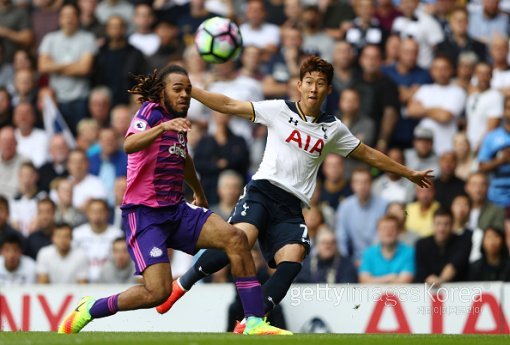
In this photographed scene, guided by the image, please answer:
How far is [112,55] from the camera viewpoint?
2003cm

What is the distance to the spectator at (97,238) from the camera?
1731cm

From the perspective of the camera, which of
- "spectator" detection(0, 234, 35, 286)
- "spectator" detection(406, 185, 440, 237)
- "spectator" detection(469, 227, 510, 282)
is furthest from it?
"spectator" detection(0, 234, 35, 286)

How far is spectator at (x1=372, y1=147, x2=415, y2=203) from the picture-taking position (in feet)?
57.4

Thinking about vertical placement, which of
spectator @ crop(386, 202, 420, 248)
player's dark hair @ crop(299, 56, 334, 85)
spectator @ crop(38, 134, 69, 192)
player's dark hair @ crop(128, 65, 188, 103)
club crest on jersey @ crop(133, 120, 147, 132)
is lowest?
spectator @ crop(386, 202, 420, 248)

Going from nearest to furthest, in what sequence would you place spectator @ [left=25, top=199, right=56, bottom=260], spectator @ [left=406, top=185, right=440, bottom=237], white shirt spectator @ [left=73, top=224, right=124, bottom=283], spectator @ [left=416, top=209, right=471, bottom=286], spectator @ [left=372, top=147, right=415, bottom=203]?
spectator @ [left=416, top=209, right=471, bottom=286] < spectator @ [left=406, top=185, right=440, bottom=237] < white shirt spectator @ [left=73, top=224, right=124, bottom=283] < spectator @ [left=372, top=147, right=415, bottom=203] < spectator @ [left=25, top=199, right=56, bottom=260]

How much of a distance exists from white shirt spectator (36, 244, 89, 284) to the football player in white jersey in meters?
5.32

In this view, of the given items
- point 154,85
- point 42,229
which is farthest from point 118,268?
point 154,85

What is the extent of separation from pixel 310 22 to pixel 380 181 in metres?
3.28

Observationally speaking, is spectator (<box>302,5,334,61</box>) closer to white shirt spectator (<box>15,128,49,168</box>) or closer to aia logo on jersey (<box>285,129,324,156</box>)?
white shirt spectator (<box>15,128,49,168</box>)

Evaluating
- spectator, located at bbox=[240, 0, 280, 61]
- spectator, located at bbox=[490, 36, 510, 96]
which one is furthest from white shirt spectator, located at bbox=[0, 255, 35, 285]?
spectator, located at bbox=[490, 36, 510, 96]

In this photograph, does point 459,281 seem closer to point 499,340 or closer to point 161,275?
point 499,340

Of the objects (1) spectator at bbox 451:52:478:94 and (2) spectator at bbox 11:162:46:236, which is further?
(2) spectator at bbox 11:162:46:236

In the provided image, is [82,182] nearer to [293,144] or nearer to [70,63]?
[70,63]

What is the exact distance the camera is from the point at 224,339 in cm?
1035
